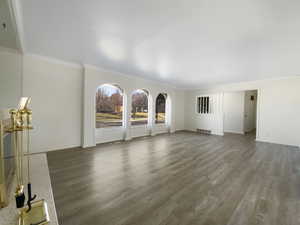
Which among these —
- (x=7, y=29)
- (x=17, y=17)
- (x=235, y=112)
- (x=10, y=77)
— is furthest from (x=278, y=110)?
(x=10, y=77)

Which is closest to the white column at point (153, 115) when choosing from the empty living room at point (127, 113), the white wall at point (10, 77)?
the empty living room at point (127, 113)

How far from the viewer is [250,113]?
8.33 meters

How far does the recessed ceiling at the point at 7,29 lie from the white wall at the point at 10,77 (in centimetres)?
25

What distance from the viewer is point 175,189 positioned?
2.26 m

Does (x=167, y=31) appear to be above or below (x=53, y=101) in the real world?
above

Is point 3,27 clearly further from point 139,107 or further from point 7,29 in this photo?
point 139,107

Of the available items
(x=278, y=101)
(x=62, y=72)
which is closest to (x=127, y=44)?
(x=62, y=72)

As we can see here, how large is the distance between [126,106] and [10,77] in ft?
11.1

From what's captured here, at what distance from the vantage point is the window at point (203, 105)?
7.81 meters

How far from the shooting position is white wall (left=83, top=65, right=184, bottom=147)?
460cm

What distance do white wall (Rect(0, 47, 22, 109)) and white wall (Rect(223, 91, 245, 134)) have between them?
920 centimetres

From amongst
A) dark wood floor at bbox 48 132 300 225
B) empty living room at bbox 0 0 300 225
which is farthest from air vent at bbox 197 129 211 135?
dark wood floor at bbox 48 132 300 225

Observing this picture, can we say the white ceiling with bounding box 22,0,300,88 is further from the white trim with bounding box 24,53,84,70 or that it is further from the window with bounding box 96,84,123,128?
the window with bounding box 96,84,123,128

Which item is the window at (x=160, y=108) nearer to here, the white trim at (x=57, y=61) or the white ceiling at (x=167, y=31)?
the white ceiling at (x=167, y=31)
